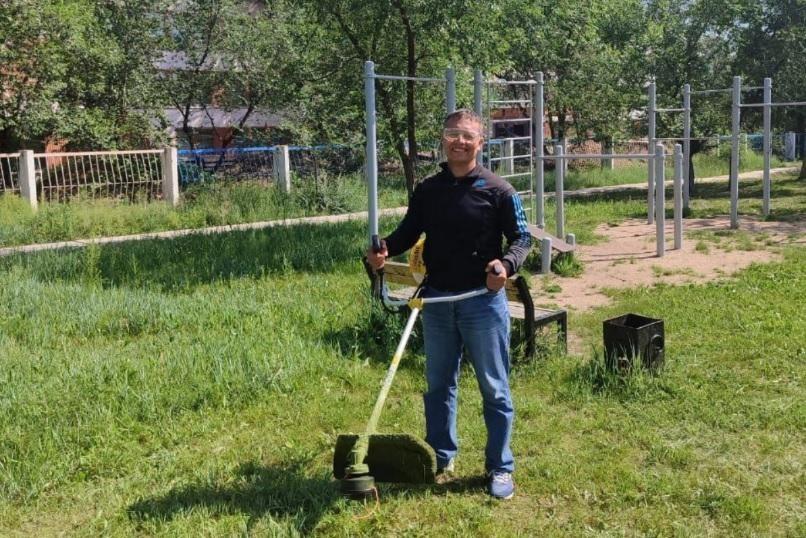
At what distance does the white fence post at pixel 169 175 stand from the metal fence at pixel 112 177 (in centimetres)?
17

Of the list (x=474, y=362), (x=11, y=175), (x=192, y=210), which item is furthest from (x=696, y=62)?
(x=474, y=362)

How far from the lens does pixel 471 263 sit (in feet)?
11.7

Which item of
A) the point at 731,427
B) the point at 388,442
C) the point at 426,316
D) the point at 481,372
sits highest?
the point at 426,316

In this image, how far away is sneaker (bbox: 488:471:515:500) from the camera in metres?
3.66

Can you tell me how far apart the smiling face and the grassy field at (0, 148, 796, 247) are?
11076 mm

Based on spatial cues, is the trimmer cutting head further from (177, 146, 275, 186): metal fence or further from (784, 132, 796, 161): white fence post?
(784, 132, 796, 161): white fence post

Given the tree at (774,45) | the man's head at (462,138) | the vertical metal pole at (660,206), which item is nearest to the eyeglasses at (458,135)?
the man's head at (462,138)

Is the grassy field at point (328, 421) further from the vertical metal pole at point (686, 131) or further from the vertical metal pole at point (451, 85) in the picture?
the vertical metal pole at point (686, 131)

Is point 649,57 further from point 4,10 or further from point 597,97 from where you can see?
point 4,10

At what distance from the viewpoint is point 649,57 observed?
62.1 ft

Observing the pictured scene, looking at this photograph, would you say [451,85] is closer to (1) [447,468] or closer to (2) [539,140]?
(2) [539,140]

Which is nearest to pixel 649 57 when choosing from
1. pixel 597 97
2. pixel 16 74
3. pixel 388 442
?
pixel 597 97

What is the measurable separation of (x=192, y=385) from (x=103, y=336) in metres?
1.71

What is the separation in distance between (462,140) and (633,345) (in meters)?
2.19
